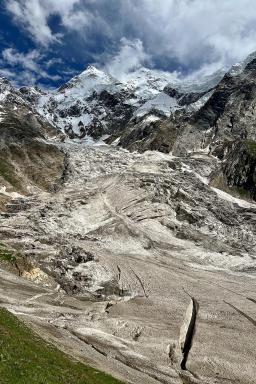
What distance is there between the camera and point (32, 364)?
112 ft

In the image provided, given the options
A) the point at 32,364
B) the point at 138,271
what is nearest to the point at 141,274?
the point at 138,271

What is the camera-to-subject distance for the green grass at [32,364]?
30.5 metres

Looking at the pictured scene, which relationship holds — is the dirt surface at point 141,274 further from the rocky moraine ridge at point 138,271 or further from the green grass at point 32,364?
the green grass at point 32,364

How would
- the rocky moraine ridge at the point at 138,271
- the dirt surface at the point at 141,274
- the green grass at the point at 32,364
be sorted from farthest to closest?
the rocky moraine ridge at the point at 138,271 < the dirt surface at the point at 141,274 < the green grass at the point at 32,364

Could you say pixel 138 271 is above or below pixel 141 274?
above

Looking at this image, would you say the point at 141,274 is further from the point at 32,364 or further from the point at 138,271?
the point at 32,364

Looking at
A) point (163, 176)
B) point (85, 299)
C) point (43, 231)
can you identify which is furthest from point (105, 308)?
point (163, 176)

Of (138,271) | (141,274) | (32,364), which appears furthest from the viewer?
(138,271)

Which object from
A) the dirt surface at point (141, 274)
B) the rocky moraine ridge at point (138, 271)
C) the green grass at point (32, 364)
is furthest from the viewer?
the rocky moraine ridge at point (138, 271)

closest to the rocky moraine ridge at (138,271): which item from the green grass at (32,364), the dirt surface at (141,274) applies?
the dirt surface at (141,274)

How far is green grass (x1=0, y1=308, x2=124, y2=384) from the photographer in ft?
100.0

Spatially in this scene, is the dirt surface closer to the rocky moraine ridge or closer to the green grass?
the rocky moraine ridge

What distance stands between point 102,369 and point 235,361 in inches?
920

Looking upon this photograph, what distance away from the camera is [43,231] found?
136m
